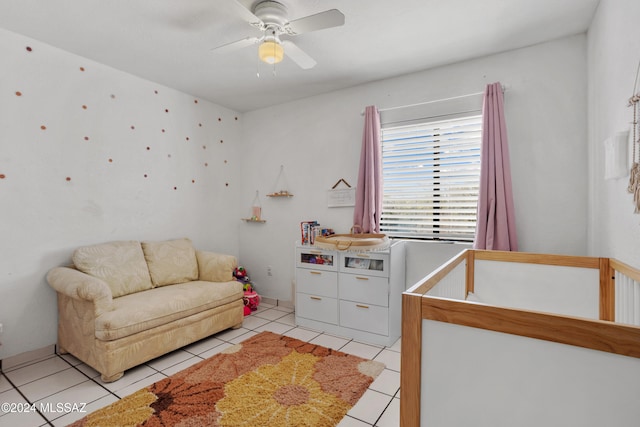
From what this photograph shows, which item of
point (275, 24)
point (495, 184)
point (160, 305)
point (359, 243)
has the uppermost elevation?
point (275, 24)

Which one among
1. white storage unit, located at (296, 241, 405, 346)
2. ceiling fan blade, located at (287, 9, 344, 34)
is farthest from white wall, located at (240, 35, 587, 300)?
ceiling fan blade, located at (287, 9, 344, 34)

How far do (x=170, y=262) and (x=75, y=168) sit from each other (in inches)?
45.9

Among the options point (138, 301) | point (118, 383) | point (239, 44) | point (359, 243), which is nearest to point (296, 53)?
point (239, 44)

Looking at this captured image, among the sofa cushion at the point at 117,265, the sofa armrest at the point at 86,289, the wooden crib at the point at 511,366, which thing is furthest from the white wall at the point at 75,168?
the wooden crib at the point at 511,366

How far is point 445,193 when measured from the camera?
3031mm

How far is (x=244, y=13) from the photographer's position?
77.1 inches

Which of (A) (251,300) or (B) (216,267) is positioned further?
(A) (251,300)

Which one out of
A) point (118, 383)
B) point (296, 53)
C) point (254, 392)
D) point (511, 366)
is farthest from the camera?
point (296, 53)

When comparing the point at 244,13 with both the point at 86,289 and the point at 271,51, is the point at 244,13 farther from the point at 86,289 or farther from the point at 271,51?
the point at 86,289

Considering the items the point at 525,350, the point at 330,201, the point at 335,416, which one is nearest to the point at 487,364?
the point at 525,350

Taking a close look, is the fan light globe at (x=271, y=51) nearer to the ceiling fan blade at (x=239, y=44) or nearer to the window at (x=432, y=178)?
the ceiling fan blade at (x=239, y=44)

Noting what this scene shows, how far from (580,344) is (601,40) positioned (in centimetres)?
222

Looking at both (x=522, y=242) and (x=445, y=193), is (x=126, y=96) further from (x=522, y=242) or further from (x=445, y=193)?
(x=522, y=242)

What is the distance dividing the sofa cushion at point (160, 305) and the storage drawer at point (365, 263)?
→ 1097mm
